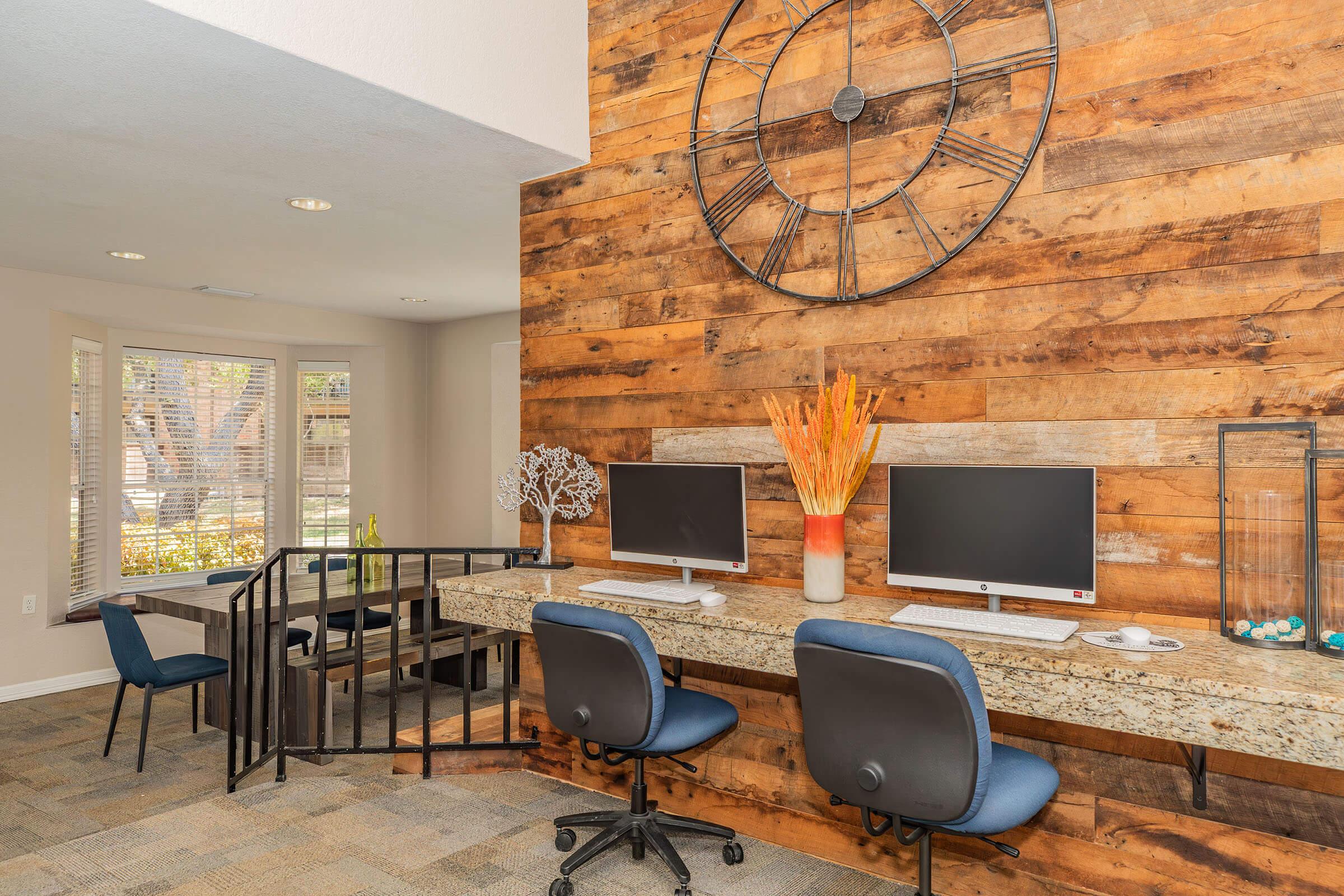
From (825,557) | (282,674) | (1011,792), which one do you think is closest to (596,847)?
(825,557)

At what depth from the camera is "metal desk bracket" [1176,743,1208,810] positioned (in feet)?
7.11

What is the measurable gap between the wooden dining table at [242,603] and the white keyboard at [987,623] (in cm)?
272

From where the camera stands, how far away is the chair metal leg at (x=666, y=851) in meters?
2.49

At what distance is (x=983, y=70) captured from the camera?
2.56m

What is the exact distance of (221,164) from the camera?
11.0ft

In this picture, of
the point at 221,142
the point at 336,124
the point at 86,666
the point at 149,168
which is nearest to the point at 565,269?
the point at 336,124

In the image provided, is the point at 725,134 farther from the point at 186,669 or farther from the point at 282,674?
the point at 186,669

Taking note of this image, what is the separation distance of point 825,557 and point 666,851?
959 mm

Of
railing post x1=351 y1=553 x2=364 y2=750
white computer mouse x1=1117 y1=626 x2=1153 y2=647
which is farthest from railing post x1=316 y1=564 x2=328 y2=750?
white computer mouse x1=1117 y1=626 x2=1153 y2=647

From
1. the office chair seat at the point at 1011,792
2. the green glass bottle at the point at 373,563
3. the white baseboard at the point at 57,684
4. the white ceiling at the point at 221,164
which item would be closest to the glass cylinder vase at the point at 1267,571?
the office chair seat at the point at 1011,792

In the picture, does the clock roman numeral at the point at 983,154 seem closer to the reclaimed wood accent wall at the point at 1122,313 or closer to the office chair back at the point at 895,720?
the reclaimed wood accent wall at the point at 1122,313

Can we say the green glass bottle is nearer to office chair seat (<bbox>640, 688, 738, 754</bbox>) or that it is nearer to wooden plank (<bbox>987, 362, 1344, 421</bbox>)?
office chair seat (<bbox>640, 688, 738, 754</bbox>)

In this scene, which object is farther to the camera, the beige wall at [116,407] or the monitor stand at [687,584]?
the beige wall at [116,407]

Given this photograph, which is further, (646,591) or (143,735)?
(143,735)
